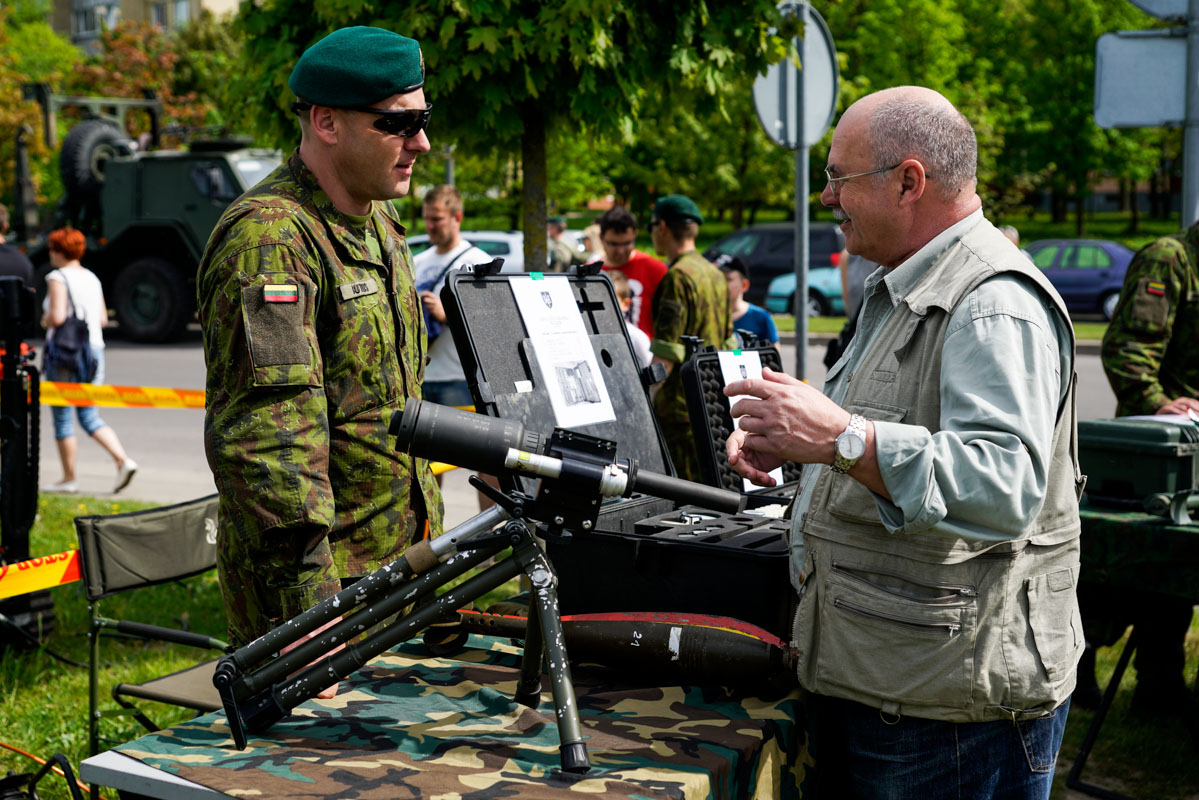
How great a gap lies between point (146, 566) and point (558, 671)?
2742 millimetres

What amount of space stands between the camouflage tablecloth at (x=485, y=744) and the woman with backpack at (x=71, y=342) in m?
6.73

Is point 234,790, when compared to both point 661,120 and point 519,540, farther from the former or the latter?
point 661,120

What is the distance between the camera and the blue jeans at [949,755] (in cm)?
204

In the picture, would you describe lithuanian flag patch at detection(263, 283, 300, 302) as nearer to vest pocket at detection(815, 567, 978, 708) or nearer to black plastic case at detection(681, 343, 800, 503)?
vest pocket at detection(815, 567, 978, 708)

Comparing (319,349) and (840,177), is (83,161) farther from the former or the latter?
(840,177)

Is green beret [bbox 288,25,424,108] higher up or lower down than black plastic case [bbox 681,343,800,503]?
higher up

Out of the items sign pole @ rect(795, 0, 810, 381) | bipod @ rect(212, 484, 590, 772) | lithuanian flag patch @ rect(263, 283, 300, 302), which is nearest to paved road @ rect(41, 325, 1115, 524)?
sign pole @ rect(795, 0, 810, 381)

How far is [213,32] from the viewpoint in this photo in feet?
118

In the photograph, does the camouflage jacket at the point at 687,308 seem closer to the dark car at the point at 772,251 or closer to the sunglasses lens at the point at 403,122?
the sunglasses lens at the point at 403,122

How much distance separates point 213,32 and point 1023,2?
26.8 metres

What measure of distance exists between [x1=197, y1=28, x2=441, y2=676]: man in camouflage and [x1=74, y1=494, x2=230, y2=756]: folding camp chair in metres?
1.46

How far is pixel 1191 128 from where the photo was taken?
5160 mm

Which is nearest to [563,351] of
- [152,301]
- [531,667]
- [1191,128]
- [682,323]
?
[531,667]

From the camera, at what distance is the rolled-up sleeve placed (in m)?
A: 1.79
